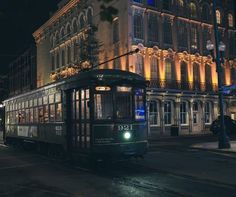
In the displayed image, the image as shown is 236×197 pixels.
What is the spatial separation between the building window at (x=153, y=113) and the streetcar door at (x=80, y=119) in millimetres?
26414

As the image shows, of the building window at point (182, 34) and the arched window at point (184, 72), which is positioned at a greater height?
the building window at point (182, 34)

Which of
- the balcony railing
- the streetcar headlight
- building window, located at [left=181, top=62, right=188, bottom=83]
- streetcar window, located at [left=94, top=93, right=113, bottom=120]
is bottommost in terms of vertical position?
A: the streetcar headlight

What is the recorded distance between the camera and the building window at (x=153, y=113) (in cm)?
4081

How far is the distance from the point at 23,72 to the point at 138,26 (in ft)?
131

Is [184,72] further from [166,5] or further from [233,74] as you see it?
[233,74]

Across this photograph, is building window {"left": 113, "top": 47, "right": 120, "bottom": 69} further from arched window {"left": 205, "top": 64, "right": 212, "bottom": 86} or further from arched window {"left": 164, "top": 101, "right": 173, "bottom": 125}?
arched window {"left": 205, "top": 64, "right": 212, "bottom": 86}

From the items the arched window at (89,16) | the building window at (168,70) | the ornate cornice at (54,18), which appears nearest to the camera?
the building window at (168,70)

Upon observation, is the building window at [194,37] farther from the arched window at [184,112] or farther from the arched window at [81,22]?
the arched window at [81,22]

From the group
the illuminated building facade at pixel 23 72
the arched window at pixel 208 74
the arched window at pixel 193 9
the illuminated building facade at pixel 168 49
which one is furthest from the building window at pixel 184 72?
the illuminated building facade at pixel 23 72

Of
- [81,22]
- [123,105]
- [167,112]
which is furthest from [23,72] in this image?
[123,105]

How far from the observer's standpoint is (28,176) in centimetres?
1277

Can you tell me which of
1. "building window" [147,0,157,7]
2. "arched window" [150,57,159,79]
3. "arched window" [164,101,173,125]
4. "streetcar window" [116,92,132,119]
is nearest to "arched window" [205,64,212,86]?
"arched window" [164,101,173,125]

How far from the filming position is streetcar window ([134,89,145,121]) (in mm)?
13914

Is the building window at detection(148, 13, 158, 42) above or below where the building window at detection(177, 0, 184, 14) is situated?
below
